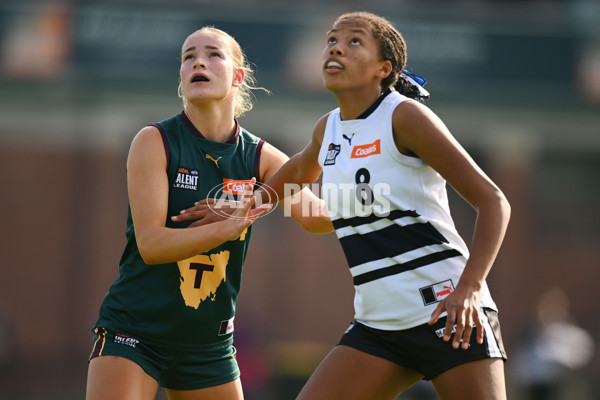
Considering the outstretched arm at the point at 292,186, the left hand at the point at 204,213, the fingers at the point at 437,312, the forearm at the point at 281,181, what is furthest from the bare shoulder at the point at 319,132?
the fingers at the point at 437,312

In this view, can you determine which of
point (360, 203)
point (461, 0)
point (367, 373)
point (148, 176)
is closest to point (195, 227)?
point (148, 176)

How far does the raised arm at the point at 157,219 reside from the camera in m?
4.07

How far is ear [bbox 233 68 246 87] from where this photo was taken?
4679mm

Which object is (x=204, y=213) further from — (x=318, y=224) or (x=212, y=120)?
(x=318, y=224)

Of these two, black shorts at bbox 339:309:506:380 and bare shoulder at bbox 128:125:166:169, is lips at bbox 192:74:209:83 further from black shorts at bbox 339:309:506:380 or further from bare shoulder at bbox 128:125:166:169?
black shorts at bbox 339:309:506:380

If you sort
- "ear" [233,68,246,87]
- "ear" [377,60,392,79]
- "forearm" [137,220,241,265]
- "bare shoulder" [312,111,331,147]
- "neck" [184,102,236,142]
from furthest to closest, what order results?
"ear" [233,68,246,87] < "neck" [184,102,236,142] < "bare shoulder" [312,111,331,147] < "ear" [377,60,392,79] < "forearm" [137,220,241,265]

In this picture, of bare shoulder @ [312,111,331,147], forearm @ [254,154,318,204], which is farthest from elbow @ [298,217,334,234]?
bare shoulder @ [312,111,331,147]

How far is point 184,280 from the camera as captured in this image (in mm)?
4281

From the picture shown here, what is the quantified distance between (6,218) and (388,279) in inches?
538

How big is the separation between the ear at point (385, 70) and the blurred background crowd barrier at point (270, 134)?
11.5 meters

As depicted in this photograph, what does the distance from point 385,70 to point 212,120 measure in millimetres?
989

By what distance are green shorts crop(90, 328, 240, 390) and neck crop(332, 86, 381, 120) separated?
1418mm

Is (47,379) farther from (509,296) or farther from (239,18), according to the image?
(509,296)

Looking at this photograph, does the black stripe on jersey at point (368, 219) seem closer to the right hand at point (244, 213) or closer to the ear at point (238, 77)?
the right hand at point (244, 213)
